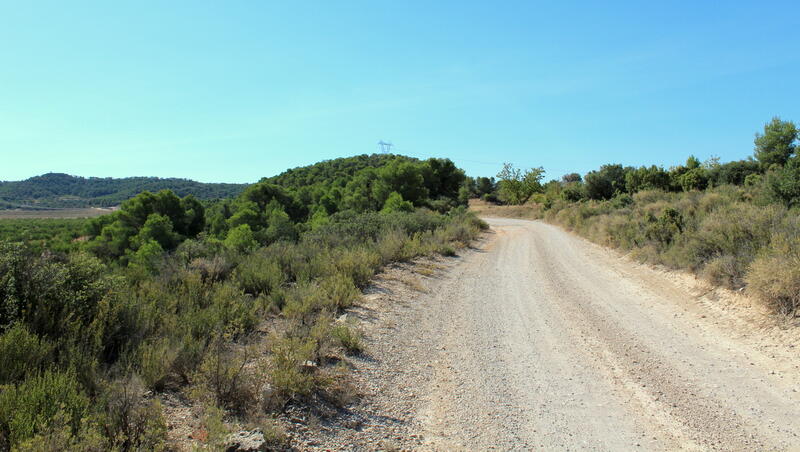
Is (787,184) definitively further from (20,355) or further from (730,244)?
(20,355)

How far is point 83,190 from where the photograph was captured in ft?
406

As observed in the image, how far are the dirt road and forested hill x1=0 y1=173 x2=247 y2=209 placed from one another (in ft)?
335

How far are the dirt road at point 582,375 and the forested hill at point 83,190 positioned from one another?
10205cm

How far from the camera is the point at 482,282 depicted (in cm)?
1294

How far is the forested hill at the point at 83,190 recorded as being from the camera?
10662 cm

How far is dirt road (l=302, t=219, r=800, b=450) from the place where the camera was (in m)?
4.37

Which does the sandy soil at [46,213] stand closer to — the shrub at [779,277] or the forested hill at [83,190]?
the forested hill at [83,190]

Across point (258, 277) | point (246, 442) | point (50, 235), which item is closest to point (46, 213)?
point (50, 235)

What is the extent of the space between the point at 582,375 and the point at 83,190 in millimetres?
147541

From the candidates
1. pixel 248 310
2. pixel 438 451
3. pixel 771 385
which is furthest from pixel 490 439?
pixel 248 310

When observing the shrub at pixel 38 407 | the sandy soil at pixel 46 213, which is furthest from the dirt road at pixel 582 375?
the sandy soil at pixel 46 213

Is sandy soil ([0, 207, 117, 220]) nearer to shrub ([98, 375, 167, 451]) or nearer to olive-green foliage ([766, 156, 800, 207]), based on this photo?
olive-green foliage ([766, 156, 800, 207])

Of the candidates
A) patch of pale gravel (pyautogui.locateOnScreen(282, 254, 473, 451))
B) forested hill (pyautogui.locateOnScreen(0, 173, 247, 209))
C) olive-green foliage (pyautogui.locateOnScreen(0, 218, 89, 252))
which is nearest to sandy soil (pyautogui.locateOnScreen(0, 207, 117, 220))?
forested hill (pyautogui.locateOnScreen(0, 173, 247, 209))

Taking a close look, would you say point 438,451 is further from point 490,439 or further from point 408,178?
point 408,178
